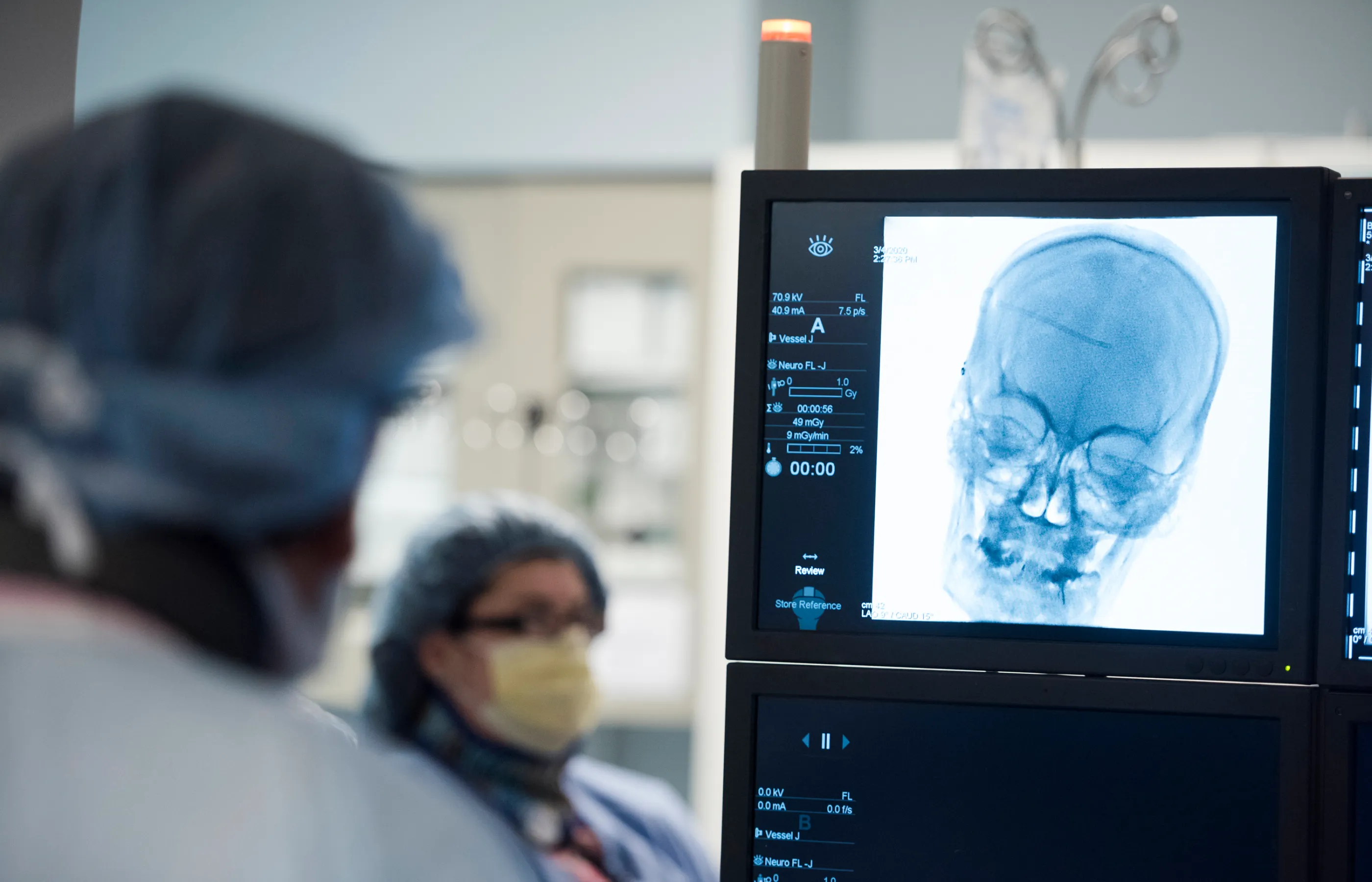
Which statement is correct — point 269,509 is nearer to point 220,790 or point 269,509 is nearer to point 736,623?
point 220,790

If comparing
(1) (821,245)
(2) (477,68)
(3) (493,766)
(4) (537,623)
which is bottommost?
Answer: (3) (493,766)

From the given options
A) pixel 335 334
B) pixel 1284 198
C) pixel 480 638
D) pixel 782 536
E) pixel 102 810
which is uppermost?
pixel 1284 198

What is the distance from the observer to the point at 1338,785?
88 centimetres

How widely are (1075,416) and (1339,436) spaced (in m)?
0.19

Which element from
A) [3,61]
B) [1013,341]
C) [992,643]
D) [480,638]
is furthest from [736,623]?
[480,638]

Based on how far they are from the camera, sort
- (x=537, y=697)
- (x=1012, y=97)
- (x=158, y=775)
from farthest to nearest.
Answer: (x=537, y=697)
(x=1012, y=97)
(x=158, y=775)

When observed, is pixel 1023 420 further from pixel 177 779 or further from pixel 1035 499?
pixel 177 779

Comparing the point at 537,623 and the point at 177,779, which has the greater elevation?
the point at 177,779

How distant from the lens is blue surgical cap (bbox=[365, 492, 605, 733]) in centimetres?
197

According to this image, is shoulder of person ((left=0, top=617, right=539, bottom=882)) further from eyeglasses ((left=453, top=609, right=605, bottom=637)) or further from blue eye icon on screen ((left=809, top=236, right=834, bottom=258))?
eyeglasses ((left=453, top=609, right=605, bottom=637))

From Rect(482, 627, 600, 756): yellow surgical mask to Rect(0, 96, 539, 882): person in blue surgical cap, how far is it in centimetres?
137

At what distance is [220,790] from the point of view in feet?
1.73

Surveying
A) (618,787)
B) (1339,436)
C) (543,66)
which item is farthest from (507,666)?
(543,66)

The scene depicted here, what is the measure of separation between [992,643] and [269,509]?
0.56m
